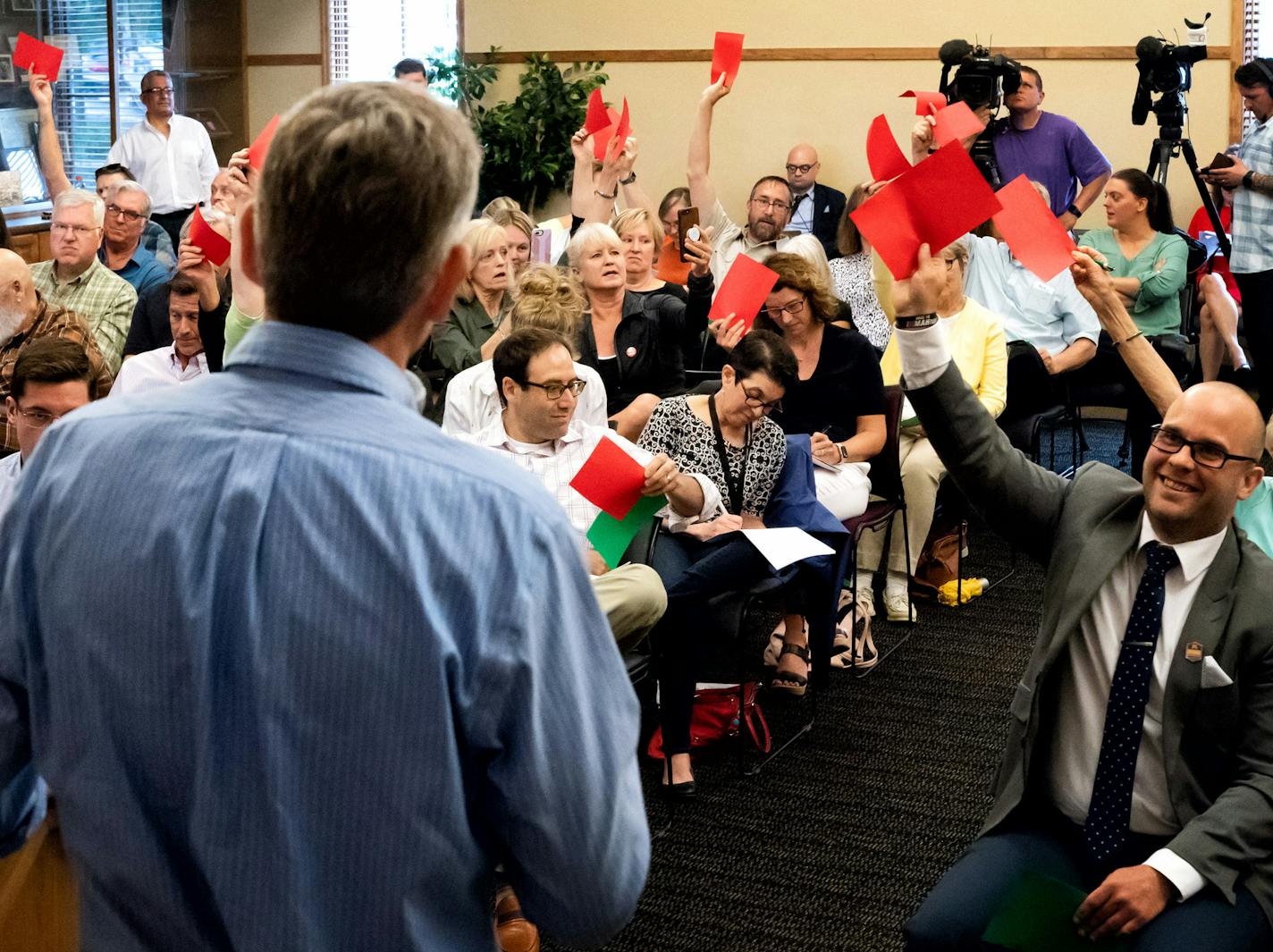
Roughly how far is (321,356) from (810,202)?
308 inches

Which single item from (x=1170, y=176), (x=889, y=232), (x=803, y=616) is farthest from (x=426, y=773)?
(x=1170, y=176)

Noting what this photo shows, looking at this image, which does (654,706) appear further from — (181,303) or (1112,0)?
(1112,0)

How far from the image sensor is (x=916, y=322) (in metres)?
2.11

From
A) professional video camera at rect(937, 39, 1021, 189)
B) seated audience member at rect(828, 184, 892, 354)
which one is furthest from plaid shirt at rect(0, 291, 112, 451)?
professional video camera at rect(937, 39, 1021, 189)

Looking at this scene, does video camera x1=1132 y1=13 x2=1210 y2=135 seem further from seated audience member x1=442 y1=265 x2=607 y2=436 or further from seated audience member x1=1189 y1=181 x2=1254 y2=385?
seated audience member x1=442 y1=265 x2=607 y2=436

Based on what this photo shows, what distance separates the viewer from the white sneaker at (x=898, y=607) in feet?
16.0

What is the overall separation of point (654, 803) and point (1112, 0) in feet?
21.9

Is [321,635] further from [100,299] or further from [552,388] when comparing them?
[100,299]

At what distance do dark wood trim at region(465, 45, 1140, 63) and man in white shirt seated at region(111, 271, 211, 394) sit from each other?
5.69 metres

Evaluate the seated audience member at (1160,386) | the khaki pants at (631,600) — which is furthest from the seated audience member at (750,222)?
the seated audience member at (1160,386)

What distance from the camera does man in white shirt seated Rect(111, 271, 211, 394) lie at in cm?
438

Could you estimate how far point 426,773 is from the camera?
0.95m

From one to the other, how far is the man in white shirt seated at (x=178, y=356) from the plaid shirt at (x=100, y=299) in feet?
3.18

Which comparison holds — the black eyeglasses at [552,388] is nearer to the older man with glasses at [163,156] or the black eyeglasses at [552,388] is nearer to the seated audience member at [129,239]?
the seated audience member at [129,239]
